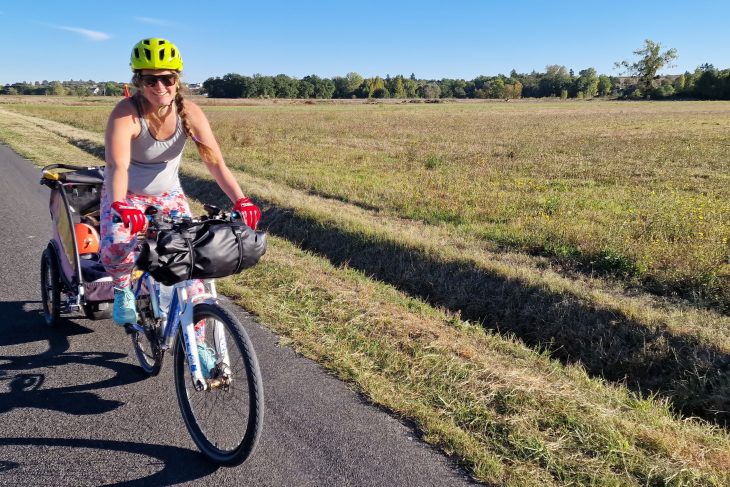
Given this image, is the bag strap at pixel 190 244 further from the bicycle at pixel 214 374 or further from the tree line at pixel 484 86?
the tree line at pixel 484 86

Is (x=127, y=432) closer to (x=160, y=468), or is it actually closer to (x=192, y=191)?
(x=160, y=468)

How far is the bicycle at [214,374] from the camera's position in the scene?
2.75 m

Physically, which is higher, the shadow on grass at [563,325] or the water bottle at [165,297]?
the water bottle at [165,297]

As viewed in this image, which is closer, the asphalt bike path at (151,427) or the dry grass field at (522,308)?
the asphalt bike path at (151,427)

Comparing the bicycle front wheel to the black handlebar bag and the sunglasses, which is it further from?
the sunglasses

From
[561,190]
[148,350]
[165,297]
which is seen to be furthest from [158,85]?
[561,190]

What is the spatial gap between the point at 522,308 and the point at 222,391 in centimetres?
428

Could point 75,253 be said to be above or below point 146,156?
below

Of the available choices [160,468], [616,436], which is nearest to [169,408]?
[160,468]

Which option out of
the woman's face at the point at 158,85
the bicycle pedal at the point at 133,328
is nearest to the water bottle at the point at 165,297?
the bicycle pedal at the point at 133,328

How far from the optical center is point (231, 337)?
287 cm

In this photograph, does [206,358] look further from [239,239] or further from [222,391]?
[239,239]

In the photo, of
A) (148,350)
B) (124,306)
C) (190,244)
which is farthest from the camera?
(148,350)

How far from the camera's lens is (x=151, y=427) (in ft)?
10.7
